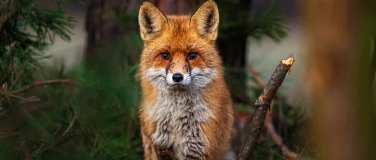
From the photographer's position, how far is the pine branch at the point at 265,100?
4.95 metres

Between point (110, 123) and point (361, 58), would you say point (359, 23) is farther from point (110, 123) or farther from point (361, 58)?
point (110, 123)

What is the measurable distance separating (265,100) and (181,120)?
2.74 feet

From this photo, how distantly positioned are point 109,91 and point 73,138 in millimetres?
652

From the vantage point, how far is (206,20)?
5.72m

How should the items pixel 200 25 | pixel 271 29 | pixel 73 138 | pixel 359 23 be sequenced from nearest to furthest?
pixel 359 23 → pixel 200 25 → pixel 73 138 → pixel 271 29

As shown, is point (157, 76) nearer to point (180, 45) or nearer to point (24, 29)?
point (180, 45)

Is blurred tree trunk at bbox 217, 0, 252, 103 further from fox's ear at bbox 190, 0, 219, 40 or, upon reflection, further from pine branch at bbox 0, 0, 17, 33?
fox's ear at bbox 190, 0, 219, 40

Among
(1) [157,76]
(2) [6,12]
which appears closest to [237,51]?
(2) [6,12]

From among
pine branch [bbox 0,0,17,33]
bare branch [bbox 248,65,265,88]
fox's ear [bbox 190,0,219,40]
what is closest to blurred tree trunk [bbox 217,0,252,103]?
bare branch [bbox 248,65,265,88]

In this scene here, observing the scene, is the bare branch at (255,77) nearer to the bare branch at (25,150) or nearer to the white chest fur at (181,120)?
the white chest fur at (181,120)

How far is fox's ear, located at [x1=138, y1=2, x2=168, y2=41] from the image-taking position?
5.69 m

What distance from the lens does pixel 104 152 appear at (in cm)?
671

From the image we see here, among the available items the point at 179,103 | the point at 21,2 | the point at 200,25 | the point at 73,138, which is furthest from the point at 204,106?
the point at 21,2

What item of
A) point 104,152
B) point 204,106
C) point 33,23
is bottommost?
point 104,152
